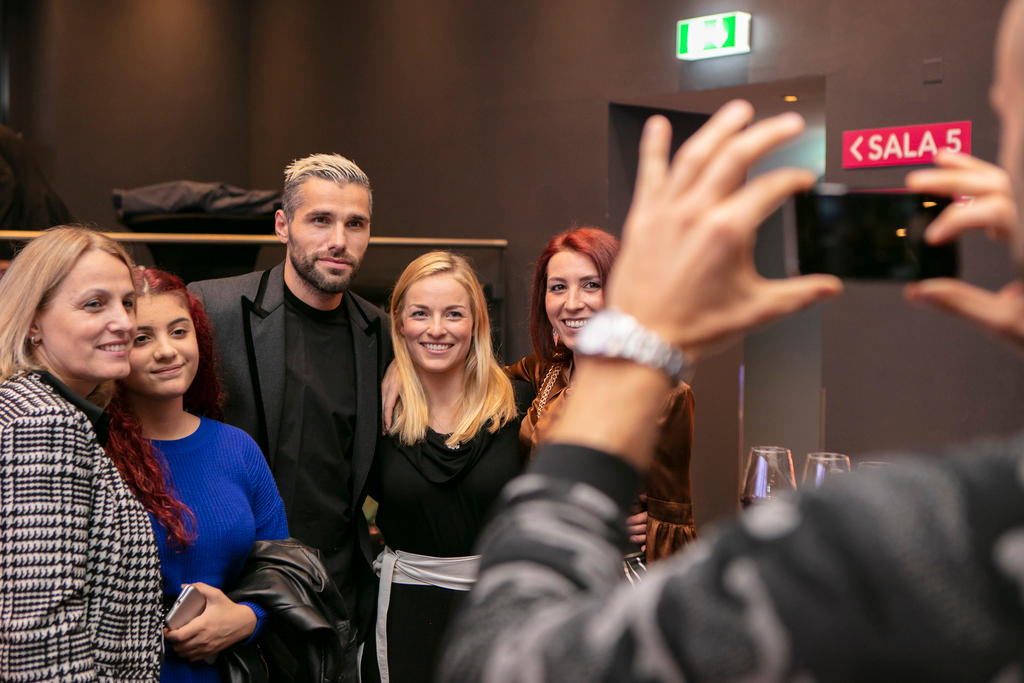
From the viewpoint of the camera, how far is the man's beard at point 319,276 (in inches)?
119

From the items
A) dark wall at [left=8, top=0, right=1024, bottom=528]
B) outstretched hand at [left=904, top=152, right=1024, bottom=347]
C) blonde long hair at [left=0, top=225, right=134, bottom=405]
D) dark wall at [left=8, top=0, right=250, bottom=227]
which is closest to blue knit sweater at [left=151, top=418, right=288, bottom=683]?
blonde long hair at [left=0, top=225, right=134, bottom=405]

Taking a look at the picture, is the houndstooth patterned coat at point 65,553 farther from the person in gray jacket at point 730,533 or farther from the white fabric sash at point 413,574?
the person in gray jacket at point 730,533

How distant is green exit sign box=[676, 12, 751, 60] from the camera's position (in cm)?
451

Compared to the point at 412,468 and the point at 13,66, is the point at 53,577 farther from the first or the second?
the point at 13,66

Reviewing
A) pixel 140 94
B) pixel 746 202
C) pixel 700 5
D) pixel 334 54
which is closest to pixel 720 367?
pixel 700 5

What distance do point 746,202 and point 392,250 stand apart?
4767mm

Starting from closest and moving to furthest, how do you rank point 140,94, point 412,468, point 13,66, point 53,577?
point 53,577 < point 412,468 < point 13,66 < point 140,94

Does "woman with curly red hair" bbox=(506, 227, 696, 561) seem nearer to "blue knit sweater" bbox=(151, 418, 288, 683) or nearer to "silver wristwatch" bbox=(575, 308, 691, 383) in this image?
"blue knit sweater" bbox=(151, 418, 288, 683)

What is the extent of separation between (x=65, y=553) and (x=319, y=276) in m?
1.54

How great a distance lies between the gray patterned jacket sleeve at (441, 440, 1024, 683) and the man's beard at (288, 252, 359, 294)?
8.56 ft

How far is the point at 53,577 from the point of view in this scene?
5.19 ft

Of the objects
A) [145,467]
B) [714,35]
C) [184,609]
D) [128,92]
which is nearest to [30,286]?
[145,467]

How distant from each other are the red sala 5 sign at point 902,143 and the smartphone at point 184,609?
3345 millimetres

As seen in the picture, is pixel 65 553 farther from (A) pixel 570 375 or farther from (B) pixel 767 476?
(A) pixel 570 375
